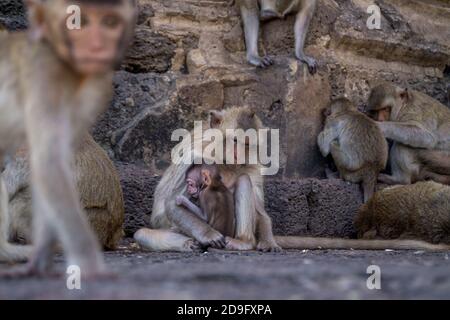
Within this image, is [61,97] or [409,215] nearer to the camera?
[61,97]

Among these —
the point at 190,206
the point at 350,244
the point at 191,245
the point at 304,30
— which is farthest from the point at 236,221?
the point at 304,30

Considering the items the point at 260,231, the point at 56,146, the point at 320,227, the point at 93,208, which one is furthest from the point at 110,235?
the point at 56,146

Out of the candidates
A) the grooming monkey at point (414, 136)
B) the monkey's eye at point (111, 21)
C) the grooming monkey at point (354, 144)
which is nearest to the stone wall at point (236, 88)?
the grooming monkey at point (354, 144)

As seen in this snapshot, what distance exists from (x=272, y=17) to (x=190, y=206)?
295 centimetres

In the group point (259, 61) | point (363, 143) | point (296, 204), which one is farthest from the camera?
point (363, 143)

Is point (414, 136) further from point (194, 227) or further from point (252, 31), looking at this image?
point (194, 227)

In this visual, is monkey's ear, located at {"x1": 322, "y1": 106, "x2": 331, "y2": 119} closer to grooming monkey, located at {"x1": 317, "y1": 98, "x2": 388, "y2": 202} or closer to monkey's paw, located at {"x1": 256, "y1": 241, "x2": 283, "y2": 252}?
grooming monkey, located at {"x1": 317, "y1": 98, "x2": 388, "y2": 202}

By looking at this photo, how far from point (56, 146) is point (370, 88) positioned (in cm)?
721

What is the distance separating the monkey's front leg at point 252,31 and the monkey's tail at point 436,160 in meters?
2.38

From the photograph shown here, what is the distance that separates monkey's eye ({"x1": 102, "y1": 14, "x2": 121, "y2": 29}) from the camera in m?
3.36

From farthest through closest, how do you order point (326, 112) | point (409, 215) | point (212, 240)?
point (326, 112) → point (409, 215) → point (212, 240)

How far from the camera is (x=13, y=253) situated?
5.87 metres

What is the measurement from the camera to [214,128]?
807 cm
